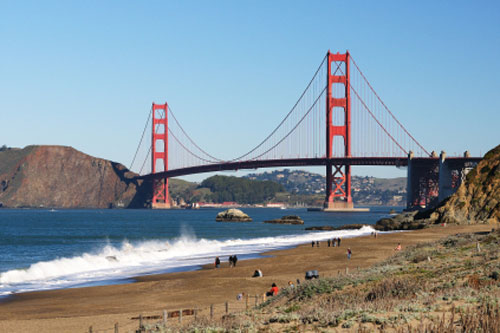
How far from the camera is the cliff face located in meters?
64.8

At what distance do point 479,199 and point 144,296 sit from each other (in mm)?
49374

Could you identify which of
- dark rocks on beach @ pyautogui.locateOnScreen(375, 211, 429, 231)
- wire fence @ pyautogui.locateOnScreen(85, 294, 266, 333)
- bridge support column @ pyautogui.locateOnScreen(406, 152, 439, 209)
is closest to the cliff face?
dark rocks on beach @ pyautogui.locateOnScreen(375, 211, 429, 231)

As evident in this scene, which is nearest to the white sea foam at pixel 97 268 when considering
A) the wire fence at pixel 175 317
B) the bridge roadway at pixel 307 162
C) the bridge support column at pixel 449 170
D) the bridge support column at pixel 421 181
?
the wire fence at pixel 175 317

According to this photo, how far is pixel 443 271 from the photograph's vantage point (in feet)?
69.9

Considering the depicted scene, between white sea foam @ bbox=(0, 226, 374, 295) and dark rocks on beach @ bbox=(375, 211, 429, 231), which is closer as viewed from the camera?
white sea foam @ bbox=(0, 226, 374, 295)

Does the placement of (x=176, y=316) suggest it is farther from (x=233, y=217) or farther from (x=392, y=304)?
(x=233, y=217)

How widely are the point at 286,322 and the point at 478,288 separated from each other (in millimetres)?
5809

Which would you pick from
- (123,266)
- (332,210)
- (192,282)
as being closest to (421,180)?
(332,210)

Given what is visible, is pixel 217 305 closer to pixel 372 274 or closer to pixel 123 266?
pixel 372 274

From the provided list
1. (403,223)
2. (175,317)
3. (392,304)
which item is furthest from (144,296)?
(403,223)

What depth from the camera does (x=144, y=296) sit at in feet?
80.7

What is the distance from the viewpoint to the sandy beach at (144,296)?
64.3 ft

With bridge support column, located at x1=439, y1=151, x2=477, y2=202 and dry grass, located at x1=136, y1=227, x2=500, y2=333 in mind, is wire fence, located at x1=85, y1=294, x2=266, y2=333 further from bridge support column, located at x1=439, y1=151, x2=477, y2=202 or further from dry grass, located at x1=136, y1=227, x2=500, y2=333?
bridge support column, located at x1=439, y1=151, x2=477, y2=202

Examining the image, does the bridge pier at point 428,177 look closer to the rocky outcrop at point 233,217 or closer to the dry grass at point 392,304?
the rocky outcrop at point 233,217
